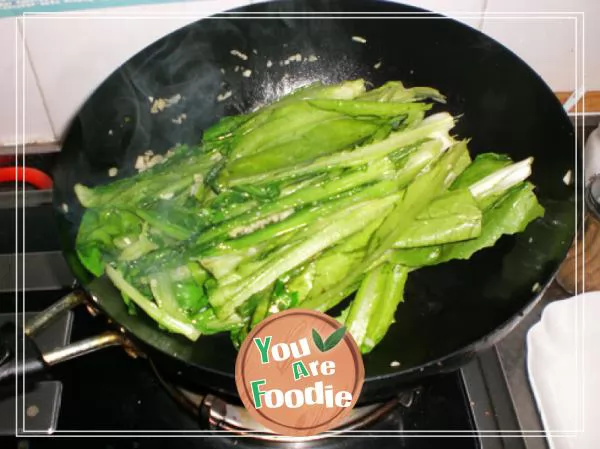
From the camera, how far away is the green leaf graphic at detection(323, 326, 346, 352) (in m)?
0.78

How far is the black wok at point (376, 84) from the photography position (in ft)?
2.60

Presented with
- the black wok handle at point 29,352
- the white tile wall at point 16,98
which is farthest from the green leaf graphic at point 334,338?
the white tile wall at point 16,98

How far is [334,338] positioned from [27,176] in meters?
0.78

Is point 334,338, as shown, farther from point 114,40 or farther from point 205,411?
point 114,40

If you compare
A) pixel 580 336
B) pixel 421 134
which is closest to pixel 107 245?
pixel 421 134

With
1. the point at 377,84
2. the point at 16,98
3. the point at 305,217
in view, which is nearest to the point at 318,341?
the point at 305,217

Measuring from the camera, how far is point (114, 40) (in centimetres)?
114

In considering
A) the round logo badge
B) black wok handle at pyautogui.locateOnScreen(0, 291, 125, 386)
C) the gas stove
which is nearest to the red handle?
the gas stove

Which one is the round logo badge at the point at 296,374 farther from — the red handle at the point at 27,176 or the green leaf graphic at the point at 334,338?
the red handle at the point at 27,176

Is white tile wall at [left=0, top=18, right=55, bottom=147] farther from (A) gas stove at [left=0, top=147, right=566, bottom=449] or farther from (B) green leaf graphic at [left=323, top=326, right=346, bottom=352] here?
(B) green leaf graphic at [left=323, top=326, right=346, bottom=352]

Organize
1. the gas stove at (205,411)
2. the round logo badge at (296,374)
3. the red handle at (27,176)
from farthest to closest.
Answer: the red handle at (27,176) < the gas stove at (205,411) < the round logo badge at (296,374)

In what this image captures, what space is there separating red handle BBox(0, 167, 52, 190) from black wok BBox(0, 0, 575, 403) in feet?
1.04

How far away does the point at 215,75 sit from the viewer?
108 centimetres

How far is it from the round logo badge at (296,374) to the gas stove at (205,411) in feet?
0.52
